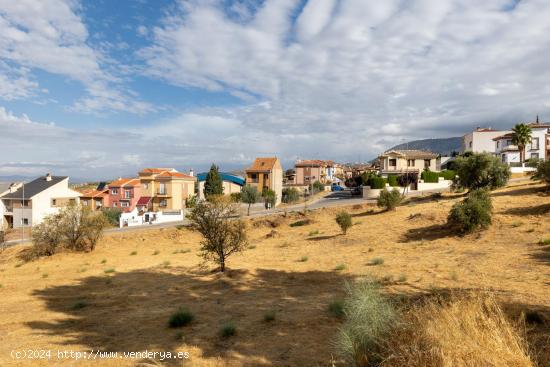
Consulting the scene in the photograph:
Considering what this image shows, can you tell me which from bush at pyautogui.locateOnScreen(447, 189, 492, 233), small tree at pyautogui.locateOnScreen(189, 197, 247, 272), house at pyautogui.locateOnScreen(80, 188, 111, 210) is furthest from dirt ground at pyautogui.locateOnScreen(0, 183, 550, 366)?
house at pyautogui.locateOnScreen(80, 188, 111, 210)

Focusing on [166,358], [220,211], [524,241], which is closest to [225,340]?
[166,358]

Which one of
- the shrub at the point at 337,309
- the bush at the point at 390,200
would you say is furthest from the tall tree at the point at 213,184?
the shrub at the point at 337,309

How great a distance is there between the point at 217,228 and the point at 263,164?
178 ft

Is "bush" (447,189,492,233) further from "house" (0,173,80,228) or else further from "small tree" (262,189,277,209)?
"house" (0,173,80,228)

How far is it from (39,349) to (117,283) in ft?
28.1

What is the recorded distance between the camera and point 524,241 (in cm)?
1706

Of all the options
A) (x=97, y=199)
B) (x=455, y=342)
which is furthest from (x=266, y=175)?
(x=455, y=342)

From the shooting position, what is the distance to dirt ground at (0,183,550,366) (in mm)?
8102

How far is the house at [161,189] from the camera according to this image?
62375mm

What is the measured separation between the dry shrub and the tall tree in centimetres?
6314

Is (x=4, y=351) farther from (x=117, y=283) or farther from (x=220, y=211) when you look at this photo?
(x=220, y=211)

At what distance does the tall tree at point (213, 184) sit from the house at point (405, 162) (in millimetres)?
31470

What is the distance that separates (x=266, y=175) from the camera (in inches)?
2731

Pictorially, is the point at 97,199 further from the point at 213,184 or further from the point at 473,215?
the point at 473,215
